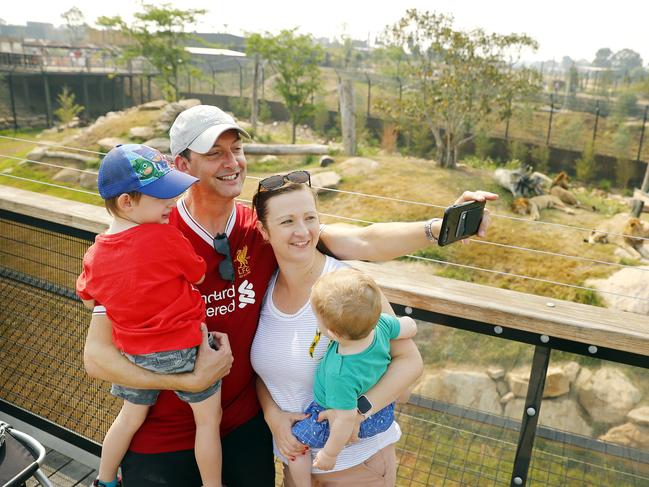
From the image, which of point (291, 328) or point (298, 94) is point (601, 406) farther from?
point (298, 94)

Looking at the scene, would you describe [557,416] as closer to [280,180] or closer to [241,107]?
[280,180]

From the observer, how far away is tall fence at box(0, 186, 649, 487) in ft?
5.11

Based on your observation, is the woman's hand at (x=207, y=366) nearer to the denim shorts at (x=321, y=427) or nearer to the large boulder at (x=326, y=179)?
the denim shorts at (x=321, y=427)

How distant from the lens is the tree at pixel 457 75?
12.6 metres

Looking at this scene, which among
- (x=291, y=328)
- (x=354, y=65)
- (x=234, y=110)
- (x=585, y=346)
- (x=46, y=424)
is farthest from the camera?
(x=354, y=65)

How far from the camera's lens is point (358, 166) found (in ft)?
41.2

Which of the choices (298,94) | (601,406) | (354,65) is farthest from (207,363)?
(354,65)

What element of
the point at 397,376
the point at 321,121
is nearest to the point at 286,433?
the point at 397,376

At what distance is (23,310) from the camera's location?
8.46ft

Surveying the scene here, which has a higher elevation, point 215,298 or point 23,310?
point 215,298

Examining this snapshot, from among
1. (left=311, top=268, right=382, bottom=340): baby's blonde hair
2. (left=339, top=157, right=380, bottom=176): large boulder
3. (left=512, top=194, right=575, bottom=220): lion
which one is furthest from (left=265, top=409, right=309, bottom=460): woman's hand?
(left=339, top=157, right=380, bottom=176): large boulder

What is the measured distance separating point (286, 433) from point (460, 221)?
73 centimetres

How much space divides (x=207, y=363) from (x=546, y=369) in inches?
35.2

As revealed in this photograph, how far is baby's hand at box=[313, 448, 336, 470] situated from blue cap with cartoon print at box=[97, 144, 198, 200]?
0.75 m
